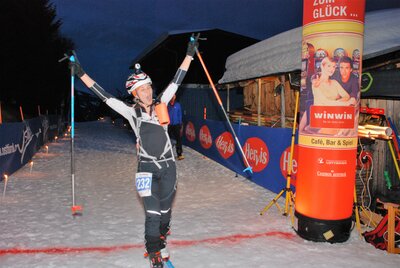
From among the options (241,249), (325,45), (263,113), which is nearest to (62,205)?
(241,249)

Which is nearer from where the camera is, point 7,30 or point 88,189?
point 88,189

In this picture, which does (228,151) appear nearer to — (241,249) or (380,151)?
(380,151)

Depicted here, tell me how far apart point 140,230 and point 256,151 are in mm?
4338

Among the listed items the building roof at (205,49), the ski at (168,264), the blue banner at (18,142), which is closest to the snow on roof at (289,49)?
the ski at (168,264)

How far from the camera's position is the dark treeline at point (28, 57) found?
30875mm

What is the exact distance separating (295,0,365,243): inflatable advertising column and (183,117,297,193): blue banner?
2130 mm

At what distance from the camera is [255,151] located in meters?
9.62

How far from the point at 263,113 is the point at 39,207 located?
30.9 ft

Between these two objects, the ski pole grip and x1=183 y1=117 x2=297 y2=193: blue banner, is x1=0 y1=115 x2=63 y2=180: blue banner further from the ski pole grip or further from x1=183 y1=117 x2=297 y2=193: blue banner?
the ski pole grip

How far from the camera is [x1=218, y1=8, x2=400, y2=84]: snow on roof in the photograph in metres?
7.14

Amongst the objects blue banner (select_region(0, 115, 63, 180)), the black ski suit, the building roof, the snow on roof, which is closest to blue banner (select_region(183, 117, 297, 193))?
the snow on roof

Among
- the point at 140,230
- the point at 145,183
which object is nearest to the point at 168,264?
the point at 145,183

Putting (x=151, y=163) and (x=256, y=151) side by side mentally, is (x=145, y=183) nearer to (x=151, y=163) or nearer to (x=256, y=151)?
(x=151, y=163)

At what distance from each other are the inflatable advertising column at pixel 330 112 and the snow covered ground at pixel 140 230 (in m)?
0.45
